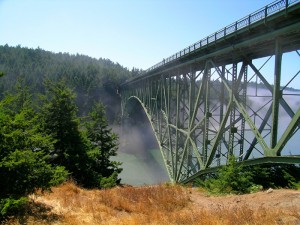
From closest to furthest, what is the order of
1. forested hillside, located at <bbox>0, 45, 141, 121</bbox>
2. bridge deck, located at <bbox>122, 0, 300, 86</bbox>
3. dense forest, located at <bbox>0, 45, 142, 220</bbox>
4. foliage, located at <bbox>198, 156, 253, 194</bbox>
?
dense forest, located at <bbox>0, 45, 142, 220</bbox>, bridge deck, located at <bbox>122, 0, 300, 86</bbox>, foliage, located at <bbox>198, 156, 253, 194</bbox>, forested hillside, located at <bbox>0, 45, 141, 121</bbox>

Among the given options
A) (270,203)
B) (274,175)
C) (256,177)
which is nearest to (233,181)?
(256,177)

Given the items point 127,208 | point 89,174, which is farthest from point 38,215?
point 89,174

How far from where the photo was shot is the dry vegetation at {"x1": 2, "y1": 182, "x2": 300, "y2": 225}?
7.91 m

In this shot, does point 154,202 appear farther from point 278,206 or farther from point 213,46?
point 213,46

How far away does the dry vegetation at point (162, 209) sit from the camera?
791cm

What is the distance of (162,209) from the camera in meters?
11.0

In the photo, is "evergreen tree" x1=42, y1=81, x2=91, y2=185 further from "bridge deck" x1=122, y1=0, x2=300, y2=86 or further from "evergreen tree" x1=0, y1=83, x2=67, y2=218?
"evergreen tree" x1=0, y1=83, x2=67, y2=218

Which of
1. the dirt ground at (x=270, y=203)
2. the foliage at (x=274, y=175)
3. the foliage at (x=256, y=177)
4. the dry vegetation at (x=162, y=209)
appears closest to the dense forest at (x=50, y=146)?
the dry vegetation at (x=162, y=209)

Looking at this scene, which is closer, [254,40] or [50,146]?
[254,40]

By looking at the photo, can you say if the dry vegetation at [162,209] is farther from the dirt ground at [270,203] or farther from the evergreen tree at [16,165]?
the evergreen tree at [16,165]

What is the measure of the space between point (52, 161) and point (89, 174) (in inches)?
131

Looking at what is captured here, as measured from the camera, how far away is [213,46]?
18625 millimetres

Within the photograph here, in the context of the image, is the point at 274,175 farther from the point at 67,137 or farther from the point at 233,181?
the point at 67,137

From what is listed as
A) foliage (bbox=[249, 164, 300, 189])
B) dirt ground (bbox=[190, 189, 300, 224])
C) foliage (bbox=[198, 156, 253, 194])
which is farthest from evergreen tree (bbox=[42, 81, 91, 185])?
foliage (bbox=[249, 164, 300, 189])
